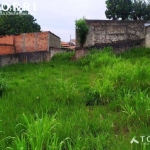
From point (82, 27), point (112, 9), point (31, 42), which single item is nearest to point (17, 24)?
point (31, 42)

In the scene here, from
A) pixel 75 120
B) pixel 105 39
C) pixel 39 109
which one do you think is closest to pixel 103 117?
pixel 75 120

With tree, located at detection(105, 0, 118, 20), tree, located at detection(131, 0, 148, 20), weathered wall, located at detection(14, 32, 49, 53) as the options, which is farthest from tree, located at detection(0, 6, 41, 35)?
tree, located at detection(131, 0, 148, 20)

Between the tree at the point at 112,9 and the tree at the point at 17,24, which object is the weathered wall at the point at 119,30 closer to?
the tree at the point at 112,9

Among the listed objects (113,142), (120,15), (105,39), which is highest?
(120,15)

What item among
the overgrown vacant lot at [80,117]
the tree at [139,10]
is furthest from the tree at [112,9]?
the overgrown vacant lot at [80,117]

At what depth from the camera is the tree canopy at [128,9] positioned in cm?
2147

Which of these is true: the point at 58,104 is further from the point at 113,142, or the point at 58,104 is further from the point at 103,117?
the point at 113,142

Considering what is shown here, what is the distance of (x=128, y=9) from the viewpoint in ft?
70.6

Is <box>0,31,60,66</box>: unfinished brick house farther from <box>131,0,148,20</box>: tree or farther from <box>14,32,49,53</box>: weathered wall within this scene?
<box>131,0,148,20</box>: tree

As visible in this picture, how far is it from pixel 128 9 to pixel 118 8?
1062 mm

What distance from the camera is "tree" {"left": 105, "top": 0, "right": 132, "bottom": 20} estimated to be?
21422 millimetres

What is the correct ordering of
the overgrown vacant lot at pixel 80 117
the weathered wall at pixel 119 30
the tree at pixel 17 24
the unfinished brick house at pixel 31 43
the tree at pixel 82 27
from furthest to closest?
the tree at pixel 17 24
the unfinished brick house at pixel 31 43
the weathered wall at pixel 119 30
the tree at pixel 82 27
the overgrown vacant lot at pixel 80 117

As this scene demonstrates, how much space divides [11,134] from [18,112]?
2.69ft

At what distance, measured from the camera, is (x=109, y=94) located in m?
3.96
